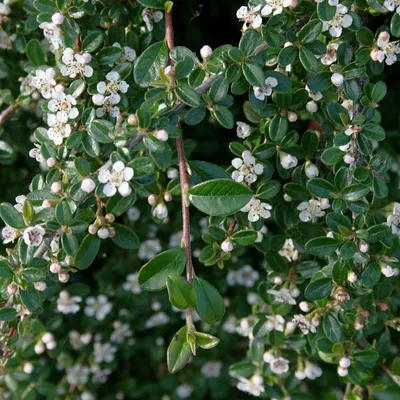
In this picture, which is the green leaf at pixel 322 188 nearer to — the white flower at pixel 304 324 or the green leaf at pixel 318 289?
the green leaf at pixel 318 289

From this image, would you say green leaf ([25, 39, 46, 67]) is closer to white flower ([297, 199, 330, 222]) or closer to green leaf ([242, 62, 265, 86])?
green leaf ([242, 62, 265, 86])

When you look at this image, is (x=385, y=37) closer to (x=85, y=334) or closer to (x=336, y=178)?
(x=336, y=178)

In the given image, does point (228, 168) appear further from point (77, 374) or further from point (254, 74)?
point (77, 374)

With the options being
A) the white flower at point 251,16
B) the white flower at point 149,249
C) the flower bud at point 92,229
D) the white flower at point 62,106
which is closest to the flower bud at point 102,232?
the flower bud at point 92,229

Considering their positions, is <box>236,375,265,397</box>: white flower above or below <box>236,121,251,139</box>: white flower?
below

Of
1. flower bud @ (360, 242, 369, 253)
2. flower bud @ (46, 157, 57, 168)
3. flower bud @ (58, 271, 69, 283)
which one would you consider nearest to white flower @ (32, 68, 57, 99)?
flower bud @ (46, 157, 57, 168)

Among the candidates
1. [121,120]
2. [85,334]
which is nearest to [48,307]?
[85,334]

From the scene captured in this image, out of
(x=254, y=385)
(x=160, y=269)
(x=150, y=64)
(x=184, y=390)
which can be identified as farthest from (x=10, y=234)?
(x=184, y=390)
